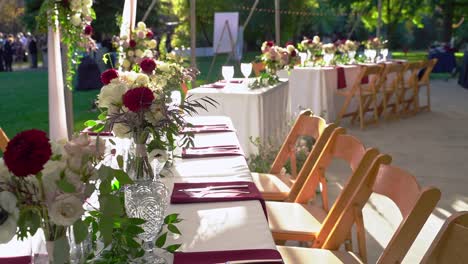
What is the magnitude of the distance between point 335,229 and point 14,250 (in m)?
1.23

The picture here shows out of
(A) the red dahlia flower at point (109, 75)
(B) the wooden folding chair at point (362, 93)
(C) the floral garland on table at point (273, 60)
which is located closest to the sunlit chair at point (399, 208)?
(A) the red dahlia flower at point (109, 75)

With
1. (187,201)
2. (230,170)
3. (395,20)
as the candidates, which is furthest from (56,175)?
(395,20)

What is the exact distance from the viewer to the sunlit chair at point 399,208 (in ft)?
5.81

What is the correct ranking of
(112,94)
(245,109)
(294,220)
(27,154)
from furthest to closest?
(245,109)
(294,220)
(112,94)
(27,154)

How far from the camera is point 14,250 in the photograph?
1652mm

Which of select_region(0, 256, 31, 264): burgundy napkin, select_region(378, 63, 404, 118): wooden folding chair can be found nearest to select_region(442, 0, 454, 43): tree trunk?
select_region(378, 63, 404, 118): wooden folding chair

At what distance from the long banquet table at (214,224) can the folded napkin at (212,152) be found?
0.85ft

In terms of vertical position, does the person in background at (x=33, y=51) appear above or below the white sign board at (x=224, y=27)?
below

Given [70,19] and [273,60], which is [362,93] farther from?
[70,19]

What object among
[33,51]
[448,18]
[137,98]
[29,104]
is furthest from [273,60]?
[448,18]

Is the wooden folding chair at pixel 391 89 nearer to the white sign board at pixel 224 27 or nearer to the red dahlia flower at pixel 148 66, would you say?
the red dahlia flower at pixel 148 66

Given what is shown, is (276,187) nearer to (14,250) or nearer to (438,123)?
(14,250)

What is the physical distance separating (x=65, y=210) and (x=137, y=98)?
2.48 feet

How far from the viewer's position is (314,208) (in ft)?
10.1
